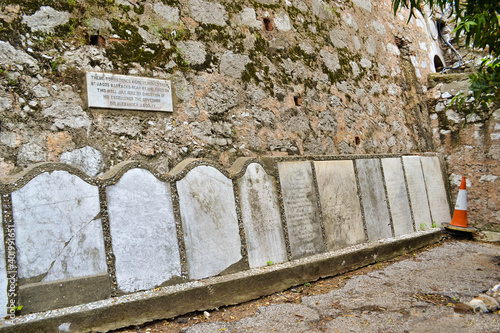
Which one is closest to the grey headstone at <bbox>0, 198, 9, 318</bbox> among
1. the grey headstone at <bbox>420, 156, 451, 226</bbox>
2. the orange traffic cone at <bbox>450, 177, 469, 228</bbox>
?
the grey headstone at <bbox>420, 156, 451, 226</bbox>

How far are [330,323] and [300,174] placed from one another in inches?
58.5

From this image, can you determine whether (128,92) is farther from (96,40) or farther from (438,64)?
(438,64)

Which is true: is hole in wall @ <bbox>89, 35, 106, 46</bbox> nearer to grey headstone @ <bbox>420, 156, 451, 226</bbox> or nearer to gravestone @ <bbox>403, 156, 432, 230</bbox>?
gravestone @ <bbox>403, 156, 432, 230</bbox>

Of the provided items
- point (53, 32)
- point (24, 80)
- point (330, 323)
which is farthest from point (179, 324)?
point (53, 32)

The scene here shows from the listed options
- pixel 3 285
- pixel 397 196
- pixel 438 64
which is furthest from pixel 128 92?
pixel 438 64

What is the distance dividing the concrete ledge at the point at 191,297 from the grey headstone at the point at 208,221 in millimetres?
130

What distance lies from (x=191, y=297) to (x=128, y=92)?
174 cm

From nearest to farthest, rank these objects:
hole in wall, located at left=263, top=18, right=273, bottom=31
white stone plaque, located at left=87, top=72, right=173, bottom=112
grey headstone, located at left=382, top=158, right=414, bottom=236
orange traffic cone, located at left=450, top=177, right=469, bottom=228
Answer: white stone plaque, located at left=87, top=72, right=173, bottom=112
hole in wall, located at left=263, top=18, right=273, bottom=31
grey headstone, located at left=382, top=158, right=414, bottom=236
orange traffic cone, located at left=450, top=177, right=469, bottom=228

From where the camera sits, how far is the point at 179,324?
239cm

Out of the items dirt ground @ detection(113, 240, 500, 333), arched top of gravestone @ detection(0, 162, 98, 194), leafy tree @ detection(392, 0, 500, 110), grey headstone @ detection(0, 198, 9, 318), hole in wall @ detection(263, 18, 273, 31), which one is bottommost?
dirt ground @ detection(113, 240, 500, 333)

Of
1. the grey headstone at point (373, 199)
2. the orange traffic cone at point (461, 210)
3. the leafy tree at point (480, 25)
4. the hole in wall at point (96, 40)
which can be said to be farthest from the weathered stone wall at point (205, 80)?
the leafy tree at point (480, 25)

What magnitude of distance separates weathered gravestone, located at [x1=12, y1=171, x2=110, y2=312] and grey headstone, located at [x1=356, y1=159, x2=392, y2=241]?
9.40ft

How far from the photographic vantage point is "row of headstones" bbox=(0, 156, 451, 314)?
217 cm

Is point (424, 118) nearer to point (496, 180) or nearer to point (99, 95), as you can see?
point (496, 180)
